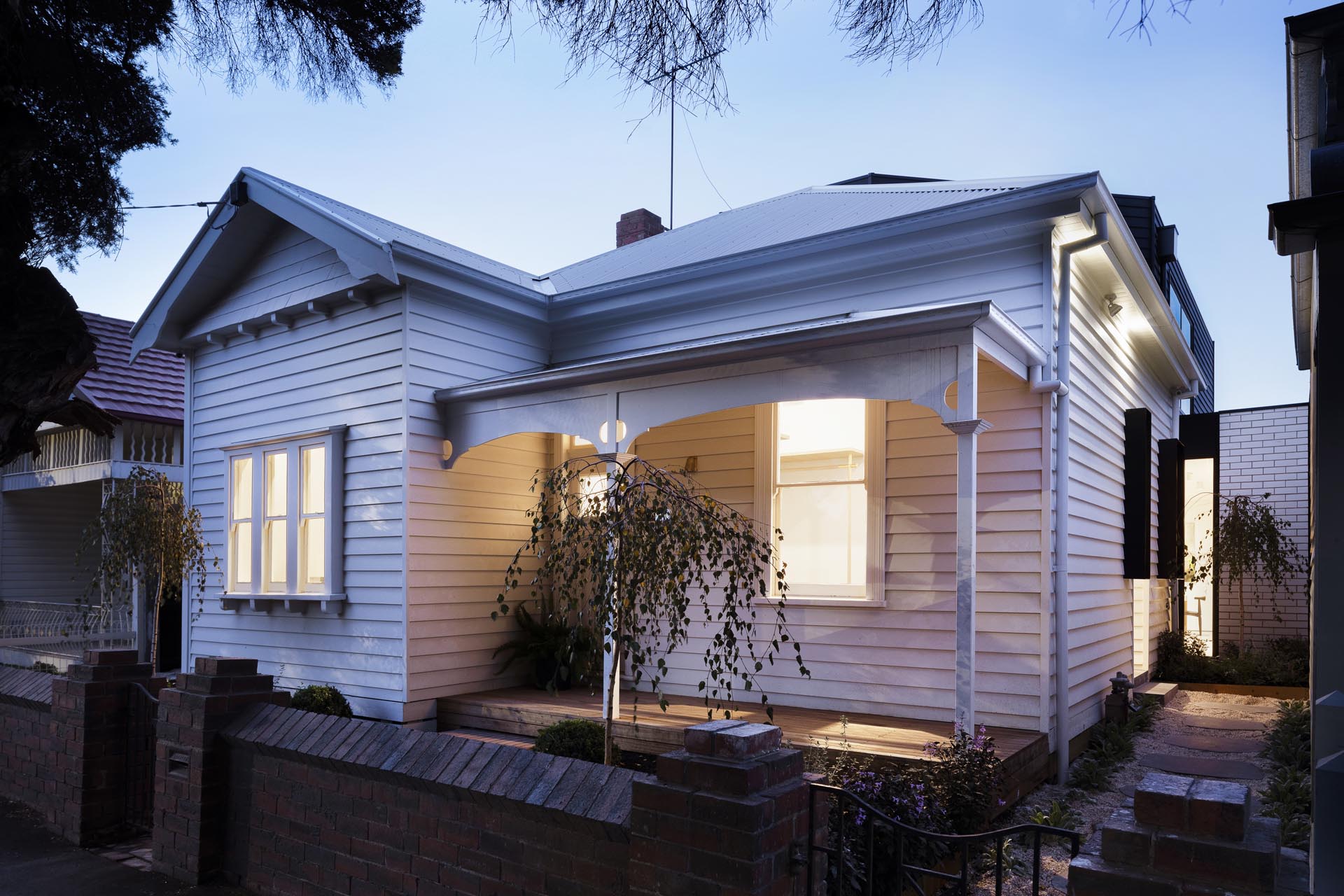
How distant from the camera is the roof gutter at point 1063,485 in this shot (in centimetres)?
697

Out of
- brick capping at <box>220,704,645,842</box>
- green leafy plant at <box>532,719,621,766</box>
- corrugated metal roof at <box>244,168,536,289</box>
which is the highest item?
corrugated metal roof at <box>244,168,536,289</box>

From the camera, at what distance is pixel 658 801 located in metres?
2.89

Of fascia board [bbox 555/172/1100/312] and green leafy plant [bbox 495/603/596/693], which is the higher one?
fascia board [bbox 555/172/1100/312]

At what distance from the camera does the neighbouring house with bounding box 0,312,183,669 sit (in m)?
13.3

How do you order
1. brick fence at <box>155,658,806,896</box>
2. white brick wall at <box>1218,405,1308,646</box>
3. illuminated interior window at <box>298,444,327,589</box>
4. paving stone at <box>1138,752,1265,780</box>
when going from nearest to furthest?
brick fence at <box>155,658,806,896</box>, paving stone at <box>1138,752,1265,780</box>, illuminated interior window at <box>298,444,327,589</box>, white brick wall at <box>1218,405,1308,646</box>

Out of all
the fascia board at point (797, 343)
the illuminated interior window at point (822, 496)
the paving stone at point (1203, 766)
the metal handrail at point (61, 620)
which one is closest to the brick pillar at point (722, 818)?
the fascia board at point (797, 343)

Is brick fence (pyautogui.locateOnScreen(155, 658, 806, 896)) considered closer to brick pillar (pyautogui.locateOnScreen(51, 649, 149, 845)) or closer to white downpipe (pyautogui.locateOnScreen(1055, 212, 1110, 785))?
brick pillar (pyautogui.locateOnScreen(51, 649, 149, 845))

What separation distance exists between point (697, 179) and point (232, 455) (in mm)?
8602

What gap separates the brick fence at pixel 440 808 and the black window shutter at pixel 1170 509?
10034 millimetres

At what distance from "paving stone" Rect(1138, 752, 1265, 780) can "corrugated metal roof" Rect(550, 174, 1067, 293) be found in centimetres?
445

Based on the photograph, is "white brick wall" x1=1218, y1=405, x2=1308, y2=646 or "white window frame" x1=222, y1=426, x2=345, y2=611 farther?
"white brick wall" x1=1218, y1=405, x2=1308, y2=646

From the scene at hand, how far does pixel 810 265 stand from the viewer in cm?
824

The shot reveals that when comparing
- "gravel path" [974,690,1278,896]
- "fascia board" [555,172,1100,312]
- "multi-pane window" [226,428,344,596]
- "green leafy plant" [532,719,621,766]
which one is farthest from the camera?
"multi-pane window" [226,428,344,596]

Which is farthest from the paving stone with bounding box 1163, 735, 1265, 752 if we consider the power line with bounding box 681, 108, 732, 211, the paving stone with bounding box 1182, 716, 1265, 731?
the power line with bounding box 681, 108, 732, 211
